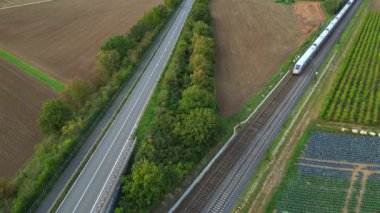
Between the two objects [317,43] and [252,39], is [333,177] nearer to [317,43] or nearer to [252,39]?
[317,43]

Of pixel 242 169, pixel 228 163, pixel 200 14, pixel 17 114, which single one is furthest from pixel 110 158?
pixel 200 14

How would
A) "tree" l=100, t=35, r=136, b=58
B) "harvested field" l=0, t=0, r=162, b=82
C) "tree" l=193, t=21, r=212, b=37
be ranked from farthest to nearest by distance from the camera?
"tree" l=193, t=21, r=212, b=37 → "harvested field" l=0, t=0, r=162, b=82 → "tree" l=100, t=35, r=136, b=58

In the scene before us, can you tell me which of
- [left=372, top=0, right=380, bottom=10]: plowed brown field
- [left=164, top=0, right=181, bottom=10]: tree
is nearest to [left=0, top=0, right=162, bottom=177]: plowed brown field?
[left=164, top=0, right=181, bottom=10]: tree

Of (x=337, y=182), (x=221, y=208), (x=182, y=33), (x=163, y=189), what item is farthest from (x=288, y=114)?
(x=182, y=33)

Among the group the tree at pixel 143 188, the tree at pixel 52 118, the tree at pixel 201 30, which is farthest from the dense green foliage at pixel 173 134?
the tree at pixel 52 118

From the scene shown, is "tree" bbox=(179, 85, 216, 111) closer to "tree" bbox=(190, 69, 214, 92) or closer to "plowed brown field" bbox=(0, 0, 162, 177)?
"tree" bbox=(190, 69, 214, 92)

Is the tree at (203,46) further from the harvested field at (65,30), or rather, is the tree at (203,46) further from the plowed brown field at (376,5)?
the plowed brown field at (376,5)
